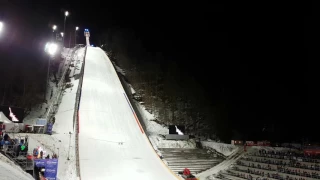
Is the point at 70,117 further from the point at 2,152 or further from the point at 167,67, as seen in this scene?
the point at 167,67

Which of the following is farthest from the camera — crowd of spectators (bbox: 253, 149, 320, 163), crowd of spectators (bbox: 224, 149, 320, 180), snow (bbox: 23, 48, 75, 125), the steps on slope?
snow (bbox: 23, 48, 75, 125)

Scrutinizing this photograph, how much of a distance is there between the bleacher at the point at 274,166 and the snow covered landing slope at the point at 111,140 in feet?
16.2

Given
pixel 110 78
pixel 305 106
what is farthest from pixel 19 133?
pixel 305 106

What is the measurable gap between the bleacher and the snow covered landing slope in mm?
4927

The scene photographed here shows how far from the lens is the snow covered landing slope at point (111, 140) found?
17.1 metres

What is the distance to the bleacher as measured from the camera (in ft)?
55.2

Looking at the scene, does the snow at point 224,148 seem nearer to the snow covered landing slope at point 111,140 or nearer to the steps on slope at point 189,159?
the steps on slope at point 189,159

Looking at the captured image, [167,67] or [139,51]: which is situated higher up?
[139,51]

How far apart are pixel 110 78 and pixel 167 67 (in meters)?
9.31

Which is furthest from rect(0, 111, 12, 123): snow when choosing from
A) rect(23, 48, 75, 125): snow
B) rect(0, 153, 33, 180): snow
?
rect(23, 48, 75, 125): snow

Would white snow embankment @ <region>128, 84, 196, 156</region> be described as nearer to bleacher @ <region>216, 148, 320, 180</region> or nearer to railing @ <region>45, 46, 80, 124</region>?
bleacher @ <region>216, 148, 320, 180</region>

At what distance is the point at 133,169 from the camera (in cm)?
1762

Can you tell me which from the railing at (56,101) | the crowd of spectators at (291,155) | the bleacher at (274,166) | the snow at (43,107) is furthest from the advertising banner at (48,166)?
the snow at (43,107)

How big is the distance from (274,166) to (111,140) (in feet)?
38.4
